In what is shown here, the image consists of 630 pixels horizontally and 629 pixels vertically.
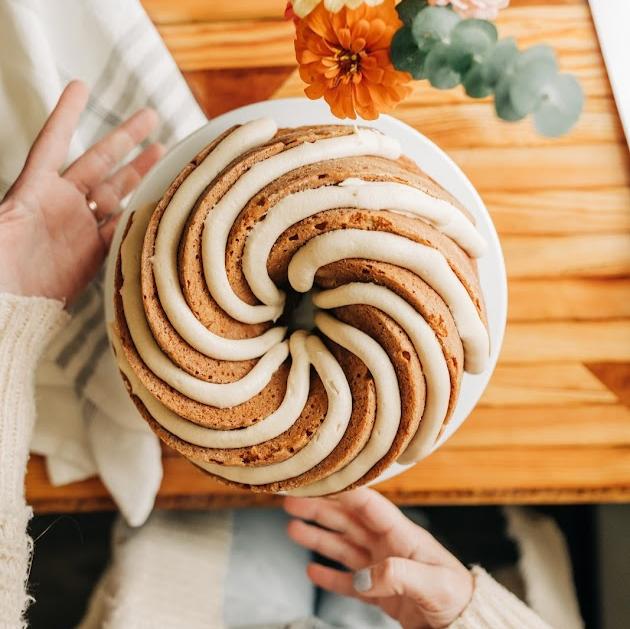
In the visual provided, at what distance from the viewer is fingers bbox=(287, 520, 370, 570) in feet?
2.74

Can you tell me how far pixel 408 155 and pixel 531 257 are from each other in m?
0.19

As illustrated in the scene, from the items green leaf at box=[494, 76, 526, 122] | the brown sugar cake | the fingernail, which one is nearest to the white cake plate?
the brown sugar cake

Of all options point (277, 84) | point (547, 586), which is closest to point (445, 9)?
point (277, 84)

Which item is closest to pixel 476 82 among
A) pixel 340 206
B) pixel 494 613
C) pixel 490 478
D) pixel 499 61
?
pixel 499 61

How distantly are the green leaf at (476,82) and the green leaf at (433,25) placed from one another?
22 mm

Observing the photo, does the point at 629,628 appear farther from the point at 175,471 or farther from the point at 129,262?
the point at 129,262

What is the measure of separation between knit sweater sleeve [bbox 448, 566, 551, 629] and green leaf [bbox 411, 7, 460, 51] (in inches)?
23.3

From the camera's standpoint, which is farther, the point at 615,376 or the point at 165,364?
the point at 615,376

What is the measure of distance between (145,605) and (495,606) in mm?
392

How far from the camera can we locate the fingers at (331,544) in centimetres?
83

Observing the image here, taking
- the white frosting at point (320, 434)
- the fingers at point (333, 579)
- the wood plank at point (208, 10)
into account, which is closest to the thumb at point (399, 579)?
the fingers at point (333, 579)

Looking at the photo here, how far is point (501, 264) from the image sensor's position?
0.62 m

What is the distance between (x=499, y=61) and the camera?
35cm

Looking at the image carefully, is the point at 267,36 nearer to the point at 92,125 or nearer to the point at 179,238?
the point at 92,125
